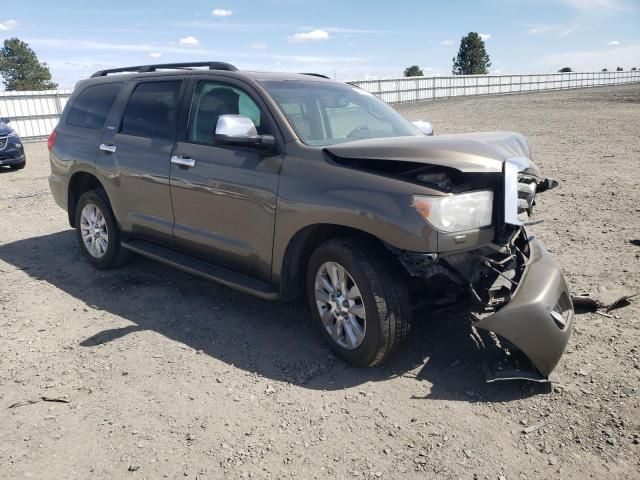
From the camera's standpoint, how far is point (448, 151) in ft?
10.5

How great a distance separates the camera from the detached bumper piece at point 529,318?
10.3 ft

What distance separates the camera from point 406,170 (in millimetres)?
3311

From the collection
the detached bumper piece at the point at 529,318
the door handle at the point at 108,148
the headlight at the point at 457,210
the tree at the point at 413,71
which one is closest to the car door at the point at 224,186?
the door handle at the point at 108,148

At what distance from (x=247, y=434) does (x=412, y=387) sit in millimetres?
1061

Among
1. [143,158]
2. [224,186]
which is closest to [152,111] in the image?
[143,158]

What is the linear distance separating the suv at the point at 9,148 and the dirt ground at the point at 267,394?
27.5ft

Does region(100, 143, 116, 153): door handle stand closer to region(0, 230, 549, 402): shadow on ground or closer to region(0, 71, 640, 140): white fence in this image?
region(0, 230, 549, 402): shadow on ground

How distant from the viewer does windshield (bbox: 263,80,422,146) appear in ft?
13.3

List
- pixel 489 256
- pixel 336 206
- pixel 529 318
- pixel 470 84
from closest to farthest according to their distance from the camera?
pixel 529 318 → pixel 336 206 → pixel 489 256 → pixel 470 84

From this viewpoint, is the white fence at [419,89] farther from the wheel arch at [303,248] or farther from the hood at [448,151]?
the hood at [448,151]

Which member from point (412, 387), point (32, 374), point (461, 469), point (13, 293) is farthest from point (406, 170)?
point (13, 293)

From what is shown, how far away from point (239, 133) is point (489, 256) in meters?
1.86

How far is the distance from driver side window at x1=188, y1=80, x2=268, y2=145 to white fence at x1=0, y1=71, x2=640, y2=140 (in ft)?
63.8

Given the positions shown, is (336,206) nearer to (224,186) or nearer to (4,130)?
(224,186)
